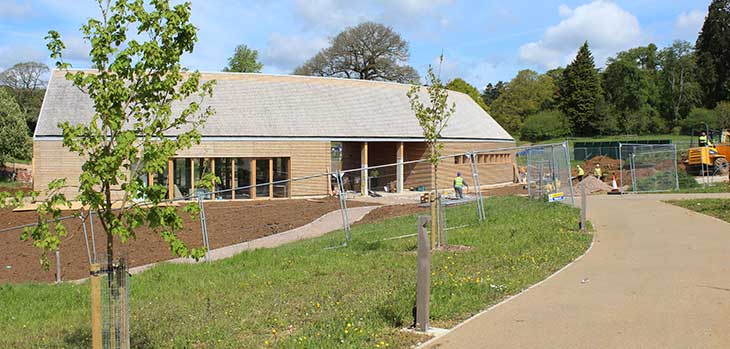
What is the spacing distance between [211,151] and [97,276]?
29.9 metres

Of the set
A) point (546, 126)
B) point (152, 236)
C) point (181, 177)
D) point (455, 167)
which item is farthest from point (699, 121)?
point (152, 236)

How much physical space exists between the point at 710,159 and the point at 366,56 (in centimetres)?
5525

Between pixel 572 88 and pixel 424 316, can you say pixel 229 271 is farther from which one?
pixel 572 88

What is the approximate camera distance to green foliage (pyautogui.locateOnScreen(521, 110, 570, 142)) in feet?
295

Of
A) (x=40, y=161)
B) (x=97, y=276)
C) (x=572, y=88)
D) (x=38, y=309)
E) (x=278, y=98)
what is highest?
(x=572, y=88)

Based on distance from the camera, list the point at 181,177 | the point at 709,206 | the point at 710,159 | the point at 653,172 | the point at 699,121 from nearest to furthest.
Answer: the point at 709,206, the point at 653,172, the point at 181,177, the point at 710,159, the point at 699,121

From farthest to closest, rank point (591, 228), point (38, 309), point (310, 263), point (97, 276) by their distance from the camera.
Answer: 1. point (591, 228)
2. point (310, 263)
3. point (38, 309)
4. point (97, 276)

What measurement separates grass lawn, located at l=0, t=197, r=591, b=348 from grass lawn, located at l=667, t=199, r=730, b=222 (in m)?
4.69

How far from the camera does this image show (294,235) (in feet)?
71.3

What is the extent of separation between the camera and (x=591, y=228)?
16.9m

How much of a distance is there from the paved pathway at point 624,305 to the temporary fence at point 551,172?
30.2ft

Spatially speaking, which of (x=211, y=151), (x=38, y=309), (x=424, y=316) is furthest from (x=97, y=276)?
(x=211, y=151)

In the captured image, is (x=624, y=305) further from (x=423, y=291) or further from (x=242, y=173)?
(x=242, y=173)

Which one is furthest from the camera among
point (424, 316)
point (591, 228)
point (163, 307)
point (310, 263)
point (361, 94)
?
point (361, 94)
